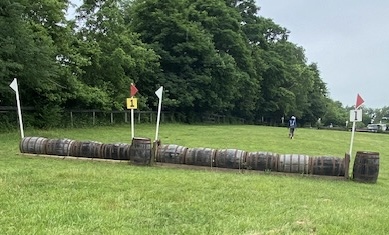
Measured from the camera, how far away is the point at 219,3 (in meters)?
42.3

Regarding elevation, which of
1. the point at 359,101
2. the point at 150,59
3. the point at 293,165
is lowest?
the point at 293,165

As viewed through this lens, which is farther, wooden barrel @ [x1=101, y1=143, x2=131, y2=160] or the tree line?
the tree line

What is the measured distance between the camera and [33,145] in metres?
11.1

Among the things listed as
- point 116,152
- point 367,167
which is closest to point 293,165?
point 367,167

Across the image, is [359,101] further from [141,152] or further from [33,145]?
[33,145]

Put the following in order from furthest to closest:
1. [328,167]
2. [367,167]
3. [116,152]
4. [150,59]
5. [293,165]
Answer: [150,59], [116,152], [293,165], [328,167], [367,167]

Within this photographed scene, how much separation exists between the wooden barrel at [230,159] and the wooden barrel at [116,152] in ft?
7.49

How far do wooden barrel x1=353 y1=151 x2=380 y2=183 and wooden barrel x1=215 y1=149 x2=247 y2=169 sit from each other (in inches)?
104

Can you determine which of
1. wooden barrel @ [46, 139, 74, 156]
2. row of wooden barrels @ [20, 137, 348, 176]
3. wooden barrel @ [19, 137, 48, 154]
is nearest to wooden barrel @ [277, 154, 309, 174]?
row of wooden barrels @ [20, 137, 348, 176]

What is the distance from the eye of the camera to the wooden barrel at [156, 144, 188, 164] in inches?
407

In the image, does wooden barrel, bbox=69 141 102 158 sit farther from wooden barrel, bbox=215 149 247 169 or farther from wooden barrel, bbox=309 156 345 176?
wooden barrel, bbox=309 156 345 176

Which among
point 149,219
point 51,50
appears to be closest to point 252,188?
point 149,219

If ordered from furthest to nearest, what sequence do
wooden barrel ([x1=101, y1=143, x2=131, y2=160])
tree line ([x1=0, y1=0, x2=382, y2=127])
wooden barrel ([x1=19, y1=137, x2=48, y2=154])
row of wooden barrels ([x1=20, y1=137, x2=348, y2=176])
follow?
tree line ([x1=0, y1=0, x2=382, y2=127]), wooden barrel ([x1=19, y1=137, x2=48, y2=154]), wooden barrel ([x1=101, y1=143, x2=131, y2=160]), row of wooden barrels ([x1=20, y1=137, x2=348, y2=176])

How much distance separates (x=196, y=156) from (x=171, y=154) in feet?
2.10
